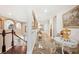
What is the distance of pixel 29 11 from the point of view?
231 cm

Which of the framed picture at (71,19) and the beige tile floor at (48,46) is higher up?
the framed picture at (71,19)

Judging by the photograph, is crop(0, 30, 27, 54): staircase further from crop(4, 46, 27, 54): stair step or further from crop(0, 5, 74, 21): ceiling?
crop(0, 5, 74, 21): ceiling

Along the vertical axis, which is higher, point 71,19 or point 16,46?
point 71,19

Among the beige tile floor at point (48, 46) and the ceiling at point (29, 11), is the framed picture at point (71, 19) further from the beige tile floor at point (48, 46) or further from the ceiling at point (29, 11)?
the beige tile floor at point (48, 46)

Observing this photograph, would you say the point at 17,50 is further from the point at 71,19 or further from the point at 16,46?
the point at 71,19

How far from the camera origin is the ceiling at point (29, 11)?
2.30m

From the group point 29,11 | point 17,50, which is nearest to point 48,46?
point 17,50

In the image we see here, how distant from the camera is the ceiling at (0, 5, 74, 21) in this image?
230 cm

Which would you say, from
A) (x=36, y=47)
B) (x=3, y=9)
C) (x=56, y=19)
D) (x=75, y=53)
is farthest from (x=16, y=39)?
(x=75, y=53)

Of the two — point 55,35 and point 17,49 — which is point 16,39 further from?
point 55,35

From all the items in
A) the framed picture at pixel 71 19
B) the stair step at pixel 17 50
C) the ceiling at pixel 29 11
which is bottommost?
the stair step at pixel 17 50

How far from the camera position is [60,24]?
90.9 inches

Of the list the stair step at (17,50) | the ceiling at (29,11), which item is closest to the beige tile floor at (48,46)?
the stair step at (17,50)
